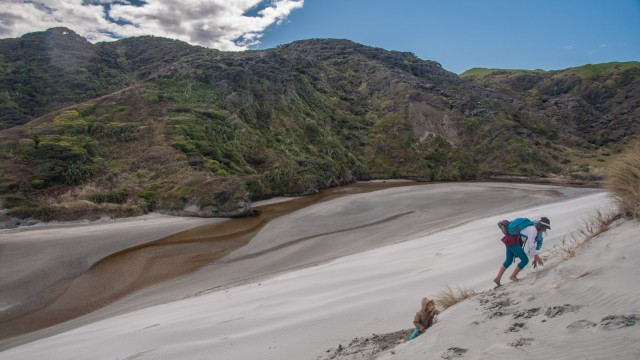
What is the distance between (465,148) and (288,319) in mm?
61666

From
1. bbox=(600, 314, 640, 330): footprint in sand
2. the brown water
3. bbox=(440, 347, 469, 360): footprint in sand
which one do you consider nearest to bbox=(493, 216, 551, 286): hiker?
bbox=(440, 347, 469, 360): footprint in sand

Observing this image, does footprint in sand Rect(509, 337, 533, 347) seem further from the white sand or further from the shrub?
the shrub

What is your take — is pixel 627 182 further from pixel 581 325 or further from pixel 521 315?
pixel 581 325

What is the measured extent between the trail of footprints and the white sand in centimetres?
5

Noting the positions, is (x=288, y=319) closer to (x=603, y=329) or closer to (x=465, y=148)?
(x=603, y=329)

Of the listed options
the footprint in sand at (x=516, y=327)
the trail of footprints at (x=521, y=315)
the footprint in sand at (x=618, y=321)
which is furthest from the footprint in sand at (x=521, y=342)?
the footprint in sand at (x=618, y=321)

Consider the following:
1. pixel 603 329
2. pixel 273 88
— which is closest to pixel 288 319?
pixel 603 329

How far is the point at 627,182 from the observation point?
19.2 ft

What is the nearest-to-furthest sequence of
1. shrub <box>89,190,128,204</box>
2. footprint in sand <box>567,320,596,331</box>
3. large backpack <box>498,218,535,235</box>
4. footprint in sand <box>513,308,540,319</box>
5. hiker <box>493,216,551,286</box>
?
1. footprint in sand <box>567,320,596,331</box>
2. footprint in sand <box>513,308,540,319</box>
3. hiker <box>493,216,551,286</box>
4. large backpack <box>498,218,535,235</box>
5. shrub <box>89,190,128,204</box>

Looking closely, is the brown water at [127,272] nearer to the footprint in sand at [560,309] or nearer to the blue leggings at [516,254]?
the blue leggings at [516,254]

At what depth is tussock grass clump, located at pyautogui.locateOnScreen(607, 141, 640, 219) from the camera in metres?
5.34

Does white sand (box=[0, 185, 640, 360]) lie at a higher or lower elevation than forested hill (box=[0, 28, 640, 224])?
lower

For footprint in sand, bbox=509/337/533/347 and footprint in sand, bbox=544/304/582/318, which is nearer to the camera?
footprint in sand, bbox=509/337/533/347

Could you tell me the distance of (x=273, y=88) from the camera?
60.9 meters
